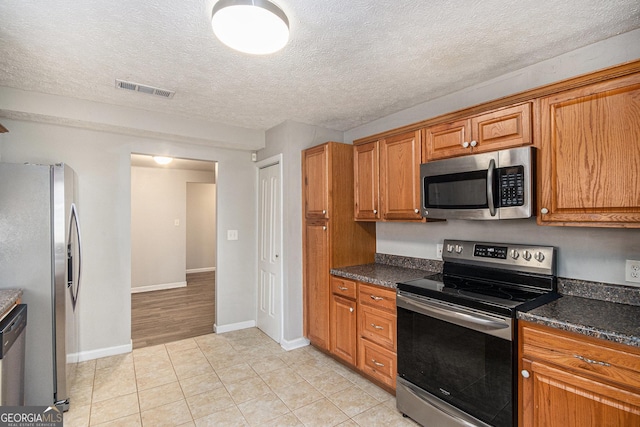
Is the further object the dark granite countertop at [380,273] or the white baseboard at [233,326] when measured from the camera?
the white baseboard at [233,326]

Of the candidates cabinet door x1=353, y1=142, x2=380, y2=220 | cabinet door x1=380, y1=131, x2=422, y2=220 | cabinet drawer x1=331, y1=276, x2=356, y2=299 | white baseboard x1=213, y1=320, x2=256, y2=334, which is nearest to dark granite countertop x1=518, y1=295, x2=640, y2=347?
cabinet door x1=380, y1=131, x2=422, y2=220

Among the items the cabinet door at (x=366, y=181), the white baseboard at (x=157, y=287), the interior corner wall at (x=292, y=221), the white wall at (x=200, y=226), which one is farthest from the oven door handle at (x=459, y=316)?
the white wall at (x=200, y=226)

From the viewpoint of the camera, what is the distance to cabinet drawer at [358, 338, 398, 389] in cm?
244

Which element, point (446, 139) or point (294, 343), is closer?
point (446, 139)

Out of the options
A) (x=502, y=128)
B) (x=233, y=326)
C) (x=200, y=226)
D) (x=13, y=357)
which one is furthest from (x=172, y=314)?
(x=502, y=128)

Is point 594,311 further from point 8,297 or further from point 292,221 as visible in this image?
point 8,297

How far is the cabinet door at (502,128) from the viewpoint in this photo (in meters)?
1.96

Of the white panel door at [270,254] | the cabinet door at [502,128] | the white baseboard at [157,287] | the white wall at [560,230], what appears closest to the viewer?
the white wall at [560,230]

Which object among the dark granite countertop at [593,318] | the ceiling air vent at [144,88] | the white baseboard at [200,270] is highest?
the ceiling air vent at [144,88]

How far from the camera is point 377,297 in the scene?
257 centimetres

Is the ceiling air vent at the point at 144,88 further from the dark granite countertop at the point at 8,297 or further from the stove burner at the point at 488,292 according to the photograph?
the stove burner at the point at 488,292

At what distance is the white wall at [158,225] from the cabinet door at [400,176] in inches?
189

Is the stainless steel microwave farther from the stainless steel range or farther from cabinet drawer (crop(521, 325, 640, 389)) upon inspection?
cabinet drawer (crop(521, 325, 640, 389))

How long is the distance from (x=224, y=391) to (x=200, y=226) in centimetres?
557
